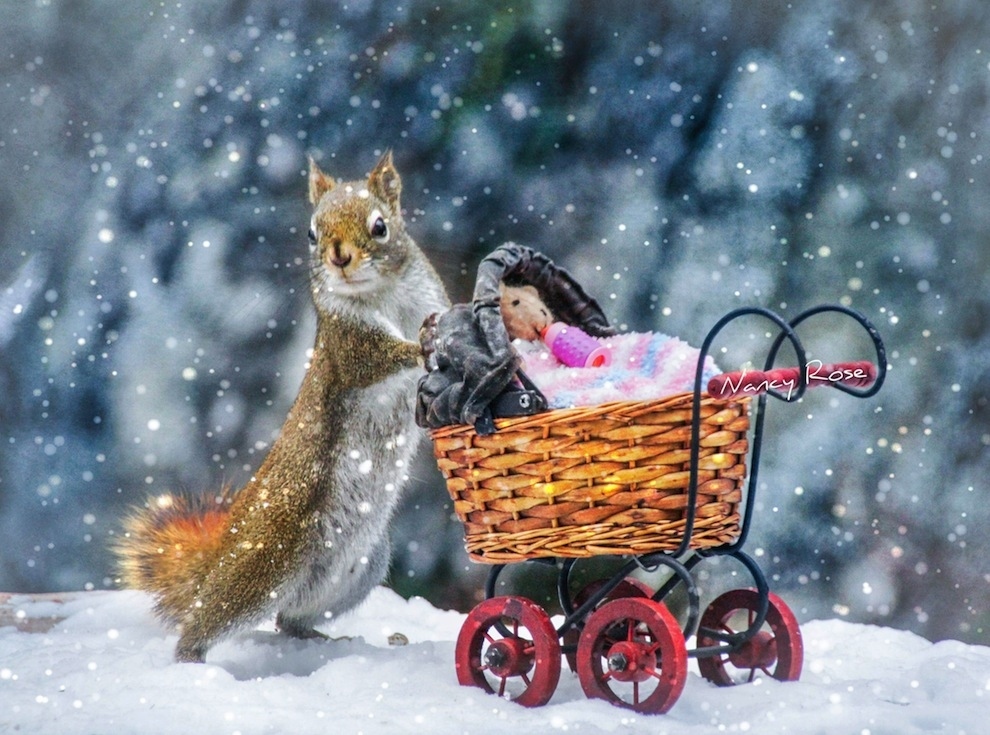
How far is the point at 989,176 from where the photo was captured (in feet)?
7.20

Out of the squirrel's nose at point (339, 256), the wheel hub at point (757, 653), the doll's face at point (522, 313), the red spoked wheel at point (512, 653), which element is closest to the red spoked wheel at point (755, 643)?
the wheel hub at point (757, 653)

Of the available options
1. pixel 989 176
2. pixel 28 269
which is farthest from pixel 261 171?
pixel 989 176

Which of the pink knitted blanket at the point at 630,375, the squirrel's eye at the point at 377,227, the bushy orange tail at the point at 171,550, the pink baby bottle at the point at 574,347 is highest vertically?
the squirrel's eye at the point at 377,227

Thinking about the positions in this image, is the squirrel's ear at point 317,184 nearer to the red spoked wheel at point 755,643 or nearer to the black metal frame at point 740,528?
the black metal frame at point 740,528

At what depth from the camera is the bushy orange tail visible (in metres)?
1.98

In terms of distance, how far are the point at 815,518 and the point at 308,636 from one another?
1113 mm

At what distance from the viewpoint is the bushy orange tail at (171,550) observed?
77.8 inches

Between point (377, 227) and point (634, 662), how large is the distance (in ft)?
3.08

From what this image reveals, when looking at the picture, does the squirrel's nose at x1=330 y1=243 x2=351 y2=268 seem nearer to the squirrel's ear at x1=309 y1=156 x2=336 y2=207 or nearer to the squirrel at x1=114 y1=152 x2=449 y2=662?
the squirrel at x1=114 y1=152 x2=449 y2=662

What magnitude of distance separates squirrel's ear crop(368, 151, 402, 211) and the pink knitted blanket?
525 millimetres

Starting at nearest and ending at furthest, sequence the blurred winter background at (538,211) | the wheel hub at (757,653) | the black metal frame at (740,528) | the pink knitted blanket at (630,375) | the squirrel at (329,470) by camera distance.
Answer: the black metal frame at (740,528) → the pink knitted blanket at (630,375) → the wheel hub at (757,653) → the squirrel at (329,470) → the blurred winter background at (538,211)

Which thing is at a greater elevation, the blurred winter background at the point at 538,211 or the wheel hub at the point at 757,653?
the blurred winter background at the point at 538,211

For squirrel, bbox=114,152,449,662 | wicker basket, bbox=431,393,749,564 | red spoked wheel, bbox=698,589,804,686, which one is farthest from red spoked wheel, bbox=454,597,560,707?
squirrel, bbox=114,152,449,662

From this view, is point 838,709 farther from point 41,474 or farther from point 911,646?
point 41,474
